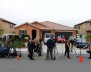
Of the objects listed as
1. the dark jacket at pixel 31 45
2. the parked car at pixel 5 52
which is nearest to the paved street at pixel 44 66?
the dark jacket at pixel 31 45

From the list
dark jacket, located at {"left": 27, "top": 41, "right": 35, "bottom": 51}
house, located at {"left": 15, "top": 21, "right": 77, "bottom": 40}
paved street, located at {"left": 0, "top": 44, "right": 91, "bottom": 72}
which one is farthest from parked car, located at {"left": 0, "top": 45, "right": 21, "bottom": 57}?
house, located at {"left": 15, "top": 21, "right": 77, "bottom": 40}

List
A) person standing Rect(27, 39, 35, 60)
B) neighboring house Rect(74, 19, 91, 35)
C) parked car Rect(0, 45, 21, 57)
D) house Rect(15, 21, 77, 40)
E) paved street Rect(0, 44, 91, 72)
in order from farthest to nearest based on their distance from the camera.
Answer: neighboring house Rect(74, 19, 91, 35)
house Rect(15, 21, 77, 40)
parked car Rect(0, 45, 21, 57)
person standing Rect(27, 39, 35, 60)
paved street Rect(0, 44, 91, 72)

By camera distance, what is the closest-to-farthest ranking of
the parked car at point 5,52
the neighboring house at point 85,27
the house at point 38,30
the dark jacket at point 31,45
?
the dark jacket at point 31,45, the parked car at point 5,52, the house at point 38,30, the neighboring house at point 85,27

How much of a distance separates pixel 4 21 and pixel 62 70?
71.9 meters

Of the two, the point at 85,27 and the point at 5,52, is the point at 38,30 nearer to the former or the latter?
the point at 85,27

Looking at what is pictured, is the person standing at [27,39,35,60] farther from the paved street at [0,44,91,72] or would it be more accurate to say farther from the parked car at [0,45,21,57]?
the paved street at [0,44,91,72]

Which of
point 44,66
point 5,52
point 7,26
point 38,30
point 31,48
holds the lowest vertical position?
point 44,66

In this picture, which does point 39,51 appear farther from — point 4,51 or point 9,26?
point 9,26

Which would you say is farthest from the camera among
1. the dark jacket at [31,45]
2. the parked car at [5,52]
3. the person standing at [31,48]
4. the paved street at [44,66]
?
the parked car at [5,52]

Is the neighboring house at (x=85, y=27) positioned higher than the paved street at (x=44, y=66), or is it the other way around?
the neighboring house at (x=85, y=27)

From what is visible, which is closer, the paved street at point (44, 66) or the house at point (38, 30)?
the paved street at point (44, 66)

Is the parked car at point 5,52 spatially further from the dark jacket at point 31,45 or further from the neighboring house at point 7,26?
the neighboring house at point 7,26

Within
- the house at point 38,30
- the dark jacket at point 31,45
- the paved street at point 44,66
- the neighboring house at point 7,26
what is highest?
the neighboring house at point 7,26

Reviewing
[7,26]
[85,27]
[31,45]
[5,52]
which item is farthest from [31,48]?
[85,27]
